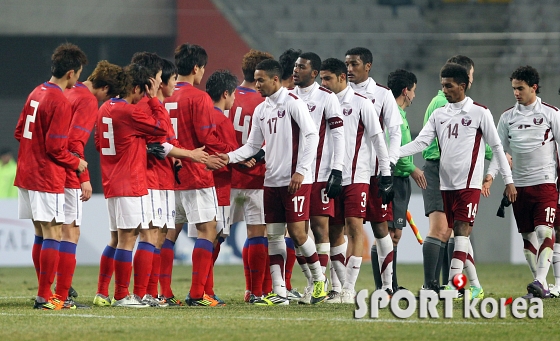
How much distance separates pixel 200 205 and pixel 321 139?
1.23 m

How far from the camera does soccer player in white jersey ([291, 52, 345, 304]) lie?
8.34m

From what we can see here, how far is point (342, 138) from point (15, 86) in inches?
499

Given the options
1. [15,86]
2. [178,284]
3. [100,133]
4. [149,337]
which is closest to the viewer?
[149,337]

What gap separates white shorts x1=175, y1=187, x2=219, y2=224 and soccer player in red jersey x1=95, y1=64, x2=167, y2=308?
496mm

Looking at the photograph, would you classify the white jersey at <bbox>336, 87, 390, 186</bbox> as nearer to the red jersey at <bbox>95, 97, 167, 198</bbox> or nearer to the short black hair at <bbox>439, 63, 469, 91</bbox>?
the short black hair at <bbox>439, 63, 469, 91</bbox>

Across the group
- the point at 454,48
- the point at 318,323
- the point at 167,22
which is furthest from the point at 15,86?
the point at 318,323

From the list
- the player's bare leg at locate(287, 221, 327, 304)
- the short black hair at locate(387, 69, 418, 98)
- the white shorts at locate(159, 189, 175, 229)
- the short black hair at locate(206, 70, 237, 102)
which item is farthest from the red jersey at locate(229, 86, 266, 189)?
the short black hair at locate(387, 69, 418, 98)

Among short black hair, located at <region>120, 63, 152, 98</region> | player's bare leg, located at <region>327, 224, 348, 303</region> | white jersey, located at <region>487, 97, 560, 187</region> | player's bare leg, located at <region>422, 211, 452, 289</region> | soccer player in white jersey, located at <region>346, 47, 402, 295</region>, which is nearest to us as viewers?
short black hair, located at <region>120, 63, 152, 98</region>

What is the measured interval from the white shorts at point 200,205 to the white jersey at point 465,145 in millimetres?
2033

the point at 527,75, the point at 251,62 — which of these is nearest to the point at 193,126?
the point at 251,62

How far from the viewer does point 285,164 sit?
819 cm

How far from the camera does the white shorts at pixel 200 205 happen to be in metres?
8.24

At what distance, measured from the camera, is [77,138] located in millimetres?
8047

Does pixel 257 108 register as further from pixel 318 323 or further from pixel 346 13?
pixel 346 13
